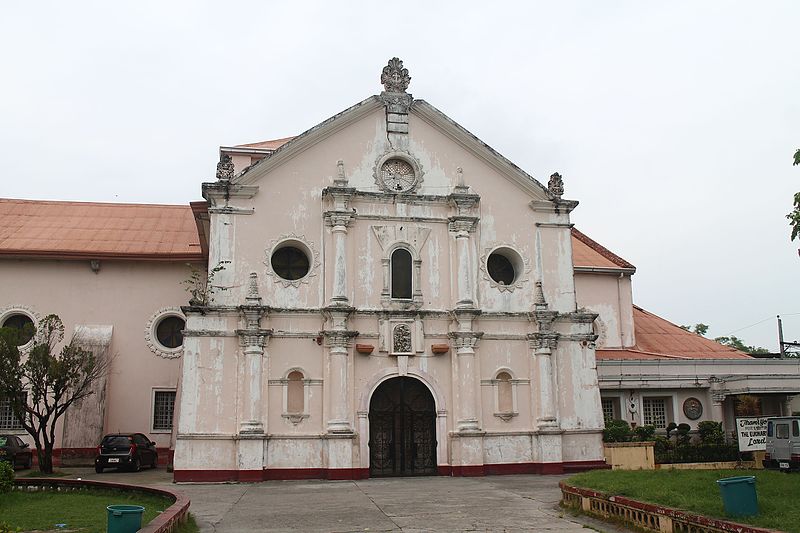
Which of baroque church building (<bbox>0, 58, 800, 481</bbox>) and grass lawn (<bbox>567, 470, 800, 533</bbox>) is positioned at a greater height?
baroque church building (<bbox>0, 58, 800, 481</bbox>)

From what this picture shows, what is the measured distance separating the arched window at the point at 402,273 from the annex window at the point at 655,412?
11610 millimetres

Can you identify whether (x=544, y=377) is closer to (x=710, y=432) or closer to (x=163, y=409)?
(x=710, y=432)

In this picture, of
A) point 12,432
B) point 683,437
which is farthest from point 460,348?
point 12,432

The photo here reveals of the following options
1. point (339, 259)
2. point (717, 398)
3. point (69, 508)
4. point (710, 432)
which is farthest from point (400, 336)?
point (717, 398)

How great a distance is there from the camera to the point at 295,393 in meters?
22.0

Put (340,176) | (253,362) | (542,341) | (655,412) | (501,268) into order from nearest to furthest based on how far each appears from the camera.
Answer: (253,362) < (340,176) < (542,341) < (501,268) < (655,412)

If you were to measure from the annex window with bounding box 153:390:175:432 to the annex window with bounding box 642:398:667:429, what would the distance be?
17232 millimetres

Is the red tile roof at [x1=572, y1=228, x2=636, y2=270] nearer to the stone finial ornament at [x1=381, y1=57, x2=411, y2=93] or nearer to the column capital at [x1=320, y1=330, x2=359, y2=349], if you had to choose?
the stone finial ornament at [x1=381, y1=57, x2=411, y2=93]

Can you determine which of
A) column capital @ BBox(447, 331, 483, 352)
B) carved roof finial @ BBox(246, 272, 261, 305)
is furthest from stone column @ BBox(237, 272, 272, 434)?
column capital @ BBox(447, 331, 483, 352)

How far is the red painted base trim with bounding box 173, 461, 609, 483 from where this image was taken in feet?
68.6

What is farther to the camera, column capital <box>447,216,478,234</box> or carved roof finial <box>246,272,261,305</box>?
column capital <box>447,216,478,234</box>

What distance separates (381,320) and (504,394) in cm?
430

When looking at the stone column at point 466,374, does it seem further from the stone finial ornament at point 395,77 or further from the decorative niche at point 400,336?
the stone finial ornament at point 395,77

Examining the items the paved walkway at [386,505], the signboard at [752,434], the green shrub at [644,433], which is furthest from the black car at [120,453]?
the signboard at [752,434]
